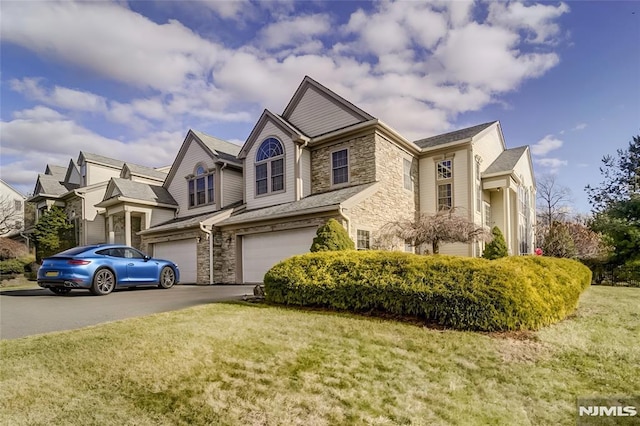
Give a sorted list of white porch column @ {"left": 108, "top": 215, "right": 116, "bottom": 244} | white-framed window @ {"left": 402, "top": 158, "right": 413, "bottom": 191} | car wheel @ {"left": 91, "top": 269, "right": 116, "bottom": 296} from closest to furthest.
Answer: car wheel @ {"left": 91, "top": 269, "right": 116, "bottom": 296}, white-framed window @ {"left": 402, "top": 158, "right": 413, "bottom": 191}, white porch column @ {"left": 108, "top": 215, "right": 116, "bottom": 244}

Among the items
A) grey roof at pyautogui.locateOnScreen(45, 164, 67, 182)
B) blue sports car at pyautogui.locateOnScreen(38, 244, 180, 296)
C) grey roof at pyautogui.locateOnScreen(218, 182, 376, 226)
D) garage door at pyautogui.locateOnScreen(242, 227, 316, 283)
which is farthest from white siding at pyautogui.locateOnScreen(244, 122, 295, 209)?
grey roof at pyautogui.locateOnScreen(45, 164, 67, 182)

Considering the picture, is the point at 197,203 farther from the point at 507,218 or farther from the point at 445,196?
the point at 507,218

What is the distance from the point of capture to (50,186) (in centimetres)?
2719

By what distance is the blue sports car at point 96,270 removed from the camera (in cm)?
1009

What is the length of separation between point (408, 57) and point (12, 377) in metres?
14.1

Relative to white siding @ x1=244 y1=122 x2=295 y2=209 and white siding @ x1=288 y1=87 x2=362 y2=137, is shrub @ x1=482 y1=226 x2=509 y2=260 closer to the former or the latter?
white siding @ x1=288 y1=87 x2=362 y2=137

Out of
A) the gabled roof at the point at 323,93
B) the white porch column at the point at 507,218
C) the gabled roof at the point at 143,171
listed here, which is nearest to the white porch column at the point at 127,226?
the gabled roof at the point at 143,171

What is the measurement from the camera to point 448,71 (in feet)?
45.7

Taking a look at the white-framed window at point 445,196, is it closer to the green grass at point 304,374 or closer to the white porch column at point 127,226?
the green grass at point 304,374

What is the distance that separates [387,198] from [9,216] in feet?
115

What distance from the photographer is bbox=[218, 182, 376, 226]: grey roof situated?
1325cm

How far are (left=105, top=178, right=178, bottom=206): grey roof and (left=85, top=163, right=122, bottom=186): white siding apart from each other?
635 cm

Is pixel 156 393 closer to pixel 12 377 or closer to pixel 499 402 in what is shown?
pixel 12 377

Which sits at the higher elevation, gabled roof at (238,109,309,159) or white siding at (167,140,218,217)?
gabled roof at (238,109,309,159)
